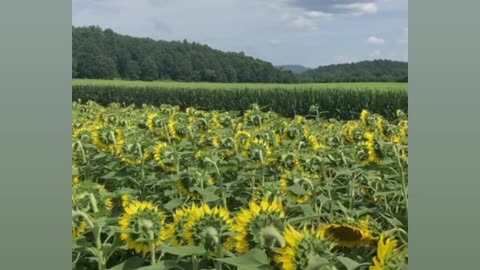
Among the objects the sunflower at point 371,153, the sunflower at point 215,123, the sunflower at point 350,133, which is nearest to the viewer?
the sunflower at point 371,153

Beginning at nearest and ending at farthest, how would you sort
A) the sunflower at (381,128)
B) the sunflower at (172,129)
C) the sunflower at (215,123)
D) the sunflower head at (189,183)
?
the sunflower head at (189,183) < the sunflower at (381,128) < the sunflower at (172,129) < the sunflower at (215,123)

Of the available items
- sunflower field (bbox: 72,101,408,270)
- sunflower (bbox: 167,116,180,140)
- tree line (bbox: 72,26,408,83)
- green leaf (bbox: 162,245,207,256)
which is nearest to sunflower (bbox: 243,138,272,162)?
sunflower field (bbox: 72,101,408,270)

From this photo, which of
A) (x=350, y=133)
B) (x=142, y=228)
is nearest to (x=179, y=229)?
(x=142, y=228)

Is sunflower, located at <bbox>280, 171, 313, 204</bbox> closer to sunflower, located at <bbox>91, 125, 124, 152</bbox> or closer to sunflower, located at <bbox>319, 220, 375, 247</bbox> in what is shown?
sunflower, located at <bbox>319, 220, 375, 247</bbox>

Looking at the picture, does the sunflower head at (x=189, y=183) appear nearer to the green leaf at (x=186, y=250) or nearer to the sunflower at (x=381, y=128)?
the green leaf at (x=186, y=250)

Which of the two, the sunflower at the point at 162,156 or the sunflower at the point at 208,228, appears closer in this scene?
the sunflower at the point at 208,228

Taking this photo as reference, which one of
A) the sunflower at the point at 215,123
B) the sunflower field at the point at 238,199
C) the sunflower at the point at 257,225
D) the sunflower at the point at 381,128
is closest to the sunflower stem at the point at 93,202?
the sunflower field at the point at 238,199

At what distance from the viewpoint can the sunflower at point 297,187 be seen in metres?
1.02
